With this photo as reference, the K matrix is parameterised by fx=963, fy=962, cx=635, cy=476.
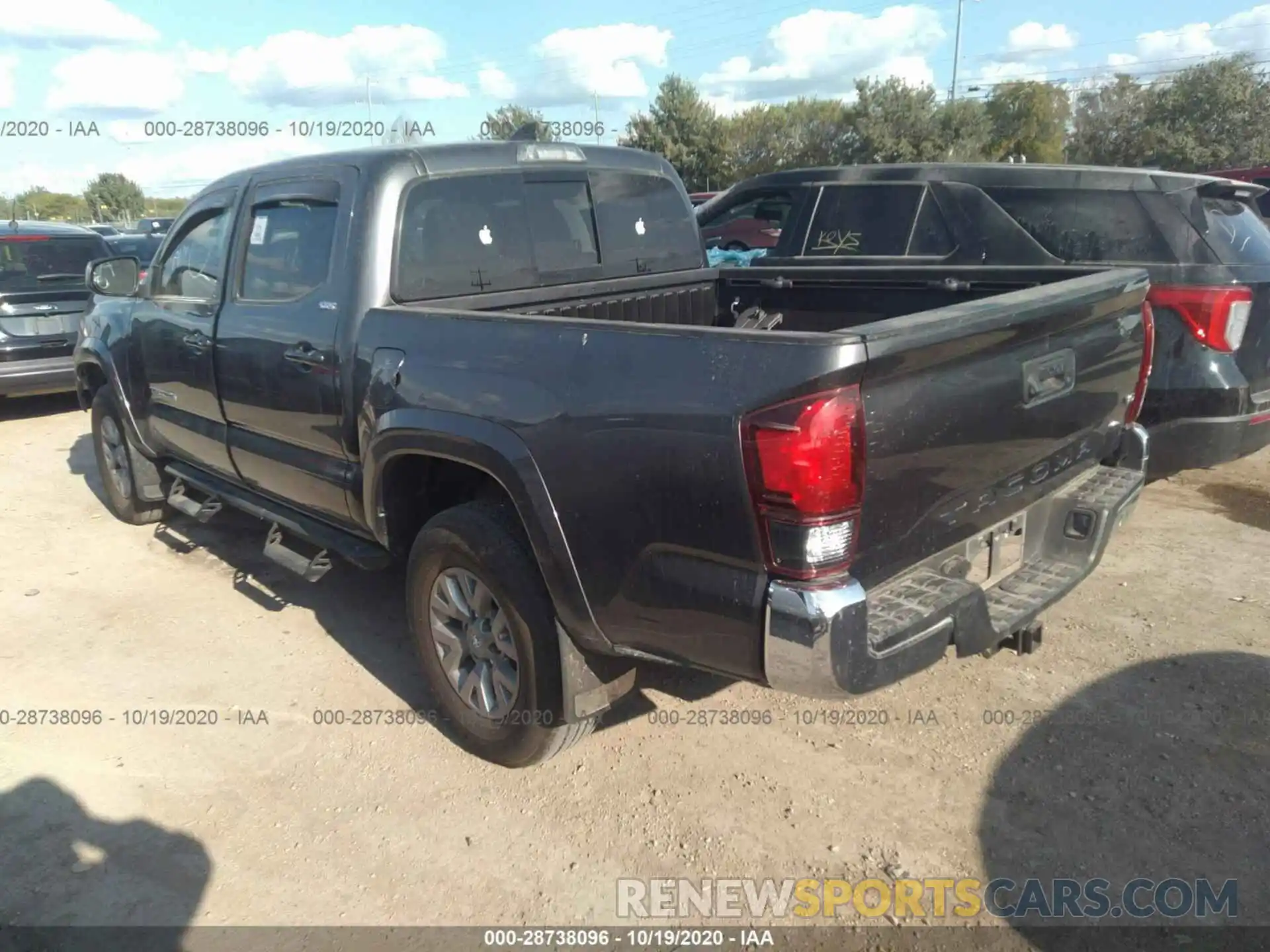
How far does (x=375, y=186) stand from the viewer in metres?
3.52

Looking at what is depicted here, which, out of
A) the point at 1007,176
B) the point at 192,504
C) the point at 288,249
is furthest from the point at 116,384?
the point at 1007,176

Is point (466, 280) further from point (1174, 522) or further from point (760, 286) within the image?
point (1174, 522)

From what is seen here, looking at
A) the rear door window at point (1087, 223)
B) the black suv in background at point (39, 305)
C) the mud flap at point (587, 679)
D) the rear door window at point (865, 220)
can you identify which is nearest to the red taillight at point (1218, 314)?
the rear door window at point (1087, 223)

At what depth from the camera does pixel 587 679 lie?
9.86ft

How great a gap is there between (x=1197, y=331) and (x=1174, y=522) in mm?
1218

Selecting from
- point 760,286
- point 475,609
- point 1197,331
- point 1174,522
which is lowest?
point 1174,522

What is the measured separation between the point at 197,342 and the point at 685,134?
38.1 meters

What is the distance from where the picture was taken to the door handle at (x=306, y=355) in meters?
3.67

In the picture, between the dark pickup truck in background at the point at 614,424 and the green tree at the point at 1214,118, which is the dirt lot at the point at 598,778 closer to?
the dark pickup truck in background at the point at 614,424

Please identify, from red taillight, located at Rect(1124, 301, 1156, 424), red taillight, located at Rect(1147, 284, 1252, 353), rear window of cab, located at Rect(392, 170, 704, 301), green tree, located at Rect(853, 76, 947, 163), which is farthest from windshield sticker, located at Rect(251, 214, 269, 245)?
green tree, located at Rect(853, 76, 947, 163)

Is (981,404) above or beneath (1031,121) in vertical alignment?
beneath

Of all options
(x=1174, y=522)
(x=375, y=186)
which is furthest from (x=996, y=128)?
(x=375, y=186)

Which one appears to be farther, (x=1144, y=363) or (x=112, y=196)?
(x=112, y=196)

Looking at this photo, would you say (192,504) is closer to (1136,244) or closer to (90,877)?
(90,877)
